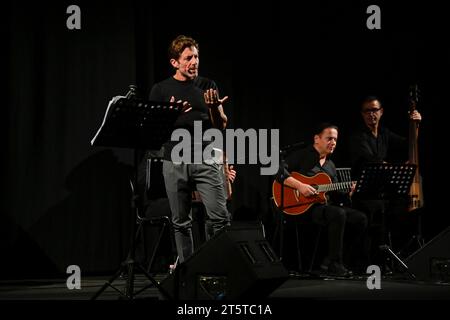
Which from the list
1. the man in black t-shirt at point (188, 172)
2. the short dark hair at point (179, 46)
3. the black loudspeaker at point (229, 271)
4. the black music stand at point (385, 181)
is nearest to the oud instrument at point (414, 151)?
the black music stand at point (385, 181)

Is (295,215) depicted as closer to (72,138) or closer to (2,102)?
(72,138)

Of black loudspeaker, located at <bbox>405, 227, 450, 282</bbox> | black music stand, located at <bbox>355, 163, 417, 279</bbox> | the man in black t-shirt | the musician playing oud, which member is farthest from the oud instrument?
the man in black t-shirt

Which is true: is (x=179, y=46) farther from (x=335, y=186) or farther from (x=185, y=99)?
(x=335, y=186)

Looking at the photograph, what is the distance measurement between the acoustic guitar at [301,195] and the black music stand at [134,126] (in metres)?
2.50

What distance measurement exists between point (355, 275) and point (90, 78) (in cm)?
308

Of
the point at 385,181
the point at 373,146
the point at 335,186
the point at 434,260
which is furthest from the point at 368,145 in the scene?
the point at 434,260

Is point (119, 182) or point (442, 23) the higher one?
point (442, 23)

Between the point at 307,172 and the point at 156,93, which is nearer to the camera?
the point at 156,93

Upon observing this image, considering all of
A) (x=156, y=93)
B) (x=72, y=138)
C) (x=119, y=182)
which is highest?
(x=156, y=93)

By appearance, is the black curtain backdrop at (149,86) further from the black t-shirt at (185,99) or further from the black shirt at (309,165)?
the black t-shirt at (185,99)

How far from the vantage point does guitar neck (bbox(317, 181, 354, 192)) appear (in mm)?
Answer: 6129

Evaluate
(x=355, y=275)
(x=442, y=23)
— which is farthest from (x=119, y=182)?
(x=442, y=23)
